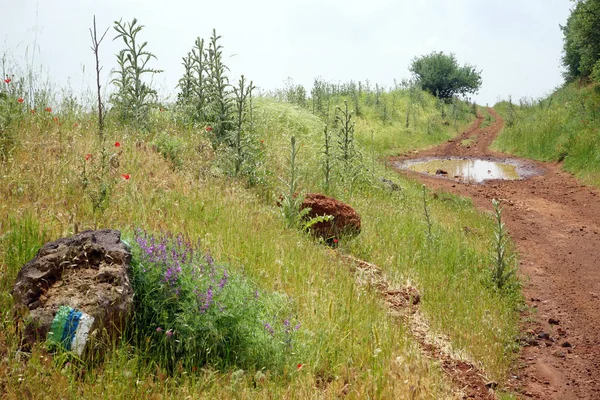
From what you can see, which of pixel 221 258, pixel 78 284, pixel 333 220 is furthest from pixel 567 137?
pixel 78 284

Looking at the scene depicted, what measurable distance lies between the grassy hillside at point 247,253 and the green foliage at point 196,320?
3.2 inches

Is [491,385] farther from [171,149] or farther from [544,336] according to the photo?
[171,149]

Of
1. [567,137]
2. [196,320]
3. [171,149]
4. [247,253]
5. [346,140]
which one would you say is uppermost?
[567,137]

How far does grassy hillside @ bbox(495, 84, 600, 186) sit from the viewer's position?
567 inches

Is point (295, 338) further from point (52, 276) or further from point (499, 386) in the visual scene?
point (499, 386)

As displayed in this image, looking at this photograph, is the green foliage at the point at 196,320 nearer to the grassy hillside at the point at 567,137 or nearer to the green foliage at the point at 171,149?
the green foliage at the point at 171,149

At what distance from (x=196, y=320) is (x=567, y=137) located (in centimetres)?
1645

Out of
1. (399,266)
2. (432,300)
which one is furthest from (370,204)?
(432,300)

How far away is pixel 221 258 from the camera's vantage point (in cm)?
459

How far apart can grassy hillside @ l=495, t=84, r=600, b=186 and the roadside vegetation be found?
6028 mm

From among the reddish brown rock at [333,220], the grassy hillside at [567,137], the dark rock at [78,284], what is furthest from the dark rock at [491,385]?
the grassy hillside at [567,137]

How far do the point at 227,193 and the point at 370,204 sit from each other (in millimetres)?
3342

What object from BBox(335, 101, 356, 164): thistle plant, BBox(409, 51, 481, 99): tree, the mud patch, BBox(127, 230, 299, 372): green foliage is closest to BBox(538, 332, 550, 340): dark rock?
BBox(127, 230, 299, 372): green foliage

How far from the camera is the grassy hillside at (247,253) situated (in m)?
3.20
